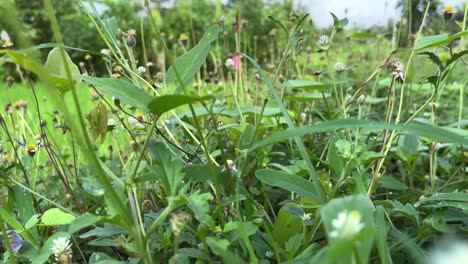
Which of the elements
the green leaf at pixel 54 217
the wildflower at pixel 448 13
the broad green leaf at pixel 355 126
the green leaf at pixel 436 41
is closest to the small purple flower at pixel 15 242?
the green leaf at pixel 54 217

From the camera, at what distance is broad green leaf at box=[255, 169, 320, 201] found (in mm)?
496

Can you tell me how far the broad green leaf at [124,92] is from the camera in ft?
1.53

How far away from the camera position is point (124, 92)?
47 centimetres

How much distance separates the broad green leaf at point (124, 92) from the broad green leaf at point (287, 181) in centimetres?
13

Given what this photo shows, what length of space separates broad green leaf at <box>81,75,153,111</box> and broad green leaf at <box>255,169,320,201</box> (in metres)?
0.13

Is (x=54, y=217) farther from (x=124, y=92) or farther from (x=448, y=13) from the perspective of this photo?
(x=448, y=13)

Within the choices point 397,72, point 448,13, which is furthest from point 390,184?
point 448,13

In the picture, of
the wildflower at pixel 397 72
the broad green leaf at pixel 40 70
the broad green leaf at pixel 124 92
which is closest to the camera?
the broad green leaf at pixel 40 70

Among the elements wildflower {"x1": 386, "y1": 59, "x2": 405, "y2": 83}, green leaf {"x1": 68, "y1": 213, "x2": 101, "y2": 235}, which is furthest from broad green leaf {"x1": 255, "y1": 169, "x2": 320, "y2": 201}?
wildflower {"x1": 386, "y1": 59, "x2": 405, "y2": 83}

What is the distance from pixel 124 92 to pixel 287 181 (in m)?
0.18

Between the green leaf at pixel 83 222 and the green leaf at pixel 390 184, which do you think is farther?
the green leaf at pixel 390 184

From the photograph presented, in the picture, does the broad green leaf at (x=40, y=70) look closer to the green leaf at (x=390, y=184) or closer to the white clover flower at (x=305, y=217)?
the white clover flower at (x=305, y=217)

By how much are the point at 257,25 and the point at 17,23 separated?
387 centimetres

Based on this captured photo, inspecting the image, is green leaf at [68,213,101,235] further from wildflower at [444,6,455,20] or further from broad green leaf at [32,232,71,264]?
wildflower at [444,6,455,20]
